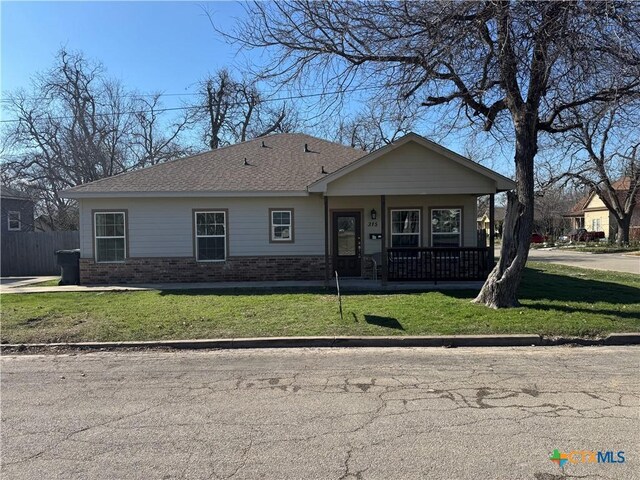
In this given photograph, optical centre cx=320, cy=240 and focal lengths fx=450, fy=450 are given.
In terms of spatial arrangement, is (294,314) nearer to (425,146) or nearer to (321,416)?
(321,416)

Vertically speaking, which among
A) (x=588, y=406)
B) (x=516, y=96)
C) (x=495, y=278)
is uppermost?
(x=516, y=96)

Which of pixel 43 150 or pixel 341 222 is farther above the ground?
pixel 43 150

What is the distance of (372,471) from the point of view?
11.0 ft

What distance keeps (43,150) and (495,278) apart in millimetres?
32268

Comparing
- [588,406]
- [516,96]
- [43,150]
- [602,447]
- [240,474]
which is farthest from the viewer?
[43,150]

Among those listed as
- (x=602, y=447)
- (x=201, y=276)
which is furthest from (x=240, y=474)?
(x=201, y=276)

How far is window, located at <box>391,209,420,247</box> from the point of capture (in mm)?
14812

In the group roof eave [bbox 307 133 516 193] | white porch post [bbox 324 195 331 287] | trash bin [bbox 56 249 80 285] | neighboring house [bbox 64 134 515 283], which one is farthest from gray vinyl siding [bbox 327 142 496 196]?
trash bin [bbox 56 249 80 285]

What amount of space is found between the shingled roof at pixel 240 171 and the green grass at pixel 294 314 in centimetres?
355

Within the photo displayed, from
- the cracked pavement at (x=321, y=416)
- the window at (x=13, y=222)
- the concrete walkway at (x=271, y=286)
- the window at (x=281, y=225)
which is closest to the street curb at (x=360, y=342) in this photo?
the cracked pavement at (x=321, y=416)

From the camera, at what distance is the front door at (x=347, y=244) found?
1497cm

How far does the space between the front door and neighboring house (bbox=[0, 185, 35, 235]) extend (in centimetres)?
2532

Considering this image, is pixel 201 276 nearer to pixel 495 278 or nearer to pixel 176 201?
pixel 176 201

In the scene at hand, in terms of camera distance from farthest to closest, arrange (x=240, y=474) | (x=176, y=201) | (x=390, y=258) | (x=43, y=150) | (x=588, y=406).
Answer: (x=43, y=150), (x=176, y=201), (x=390, y=258), (x=588, y=406), (x=240, y=474)
